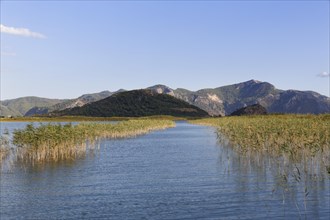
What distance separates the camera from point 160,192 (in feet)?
71.4

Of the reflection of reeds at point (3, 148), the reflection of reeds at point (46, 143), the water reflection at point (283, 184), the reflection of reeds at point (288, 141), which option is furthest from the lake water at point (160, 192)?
the reflection of reeds at point (3, 148)

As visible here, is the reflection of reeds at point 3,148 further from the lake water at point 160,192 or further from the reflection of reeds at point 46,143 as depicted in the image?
the lake water at point 160,192

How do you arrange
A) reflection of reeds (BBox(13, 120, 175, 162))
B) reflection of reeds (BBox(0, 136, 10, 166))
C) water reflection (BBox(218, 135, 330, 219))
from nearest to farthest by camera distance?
water reflection (BBox(218, 135, 330, 219)) < reflection of reeds (BBox(0, 136, 10, 166)) < reflection of reeds (BBox(13, 120, 175, 162))

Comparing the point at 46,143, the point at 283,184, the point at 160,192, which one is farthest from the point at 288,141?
the point at 46,143

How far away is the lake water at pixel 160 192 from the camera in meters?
17.4

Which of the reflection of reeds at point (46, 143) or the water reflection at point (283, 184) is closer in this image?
the water reflection at point (283, 184)

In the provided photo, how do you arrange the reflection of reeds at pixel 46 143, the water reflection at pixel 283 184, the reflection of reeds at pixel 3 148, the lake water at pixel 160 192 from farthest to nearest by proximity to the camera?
1. the reflection of reeds at pixel 46 143
2. the reflection of reeds at pixel 3 148
3. the water reflection at pixel 283 184
4. the lake water at pixel 160 192

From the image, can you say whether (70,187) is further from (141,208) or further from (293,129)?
(293,129)

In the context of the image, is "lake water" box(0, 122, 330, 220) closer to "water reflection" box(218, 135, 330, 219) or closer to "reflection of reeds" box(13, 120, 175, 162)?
"water reflection" box(218, 135, 330, 219)

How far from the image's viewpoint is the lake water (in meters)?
17.4

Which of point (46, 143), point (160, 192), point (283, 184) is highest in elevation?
point (46, 143)

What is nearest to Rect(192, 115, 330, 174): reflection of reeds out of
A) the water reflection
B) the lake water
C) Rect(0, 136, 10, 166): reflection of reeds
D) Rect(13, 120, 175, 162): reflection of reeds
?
the water reflection

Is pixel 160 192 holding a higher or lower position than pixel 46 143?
lower

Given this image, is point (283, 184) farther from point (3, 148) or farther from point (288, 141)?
point (3, 148)
